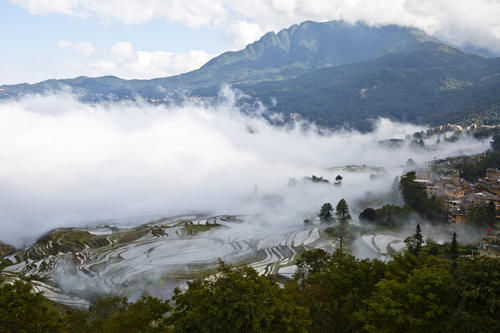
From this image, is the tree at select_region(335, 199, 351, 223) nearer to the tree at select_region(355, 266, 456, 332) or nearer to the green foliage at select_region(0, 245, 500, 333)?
the green foliage at select_region(0, 245, 500, 333)

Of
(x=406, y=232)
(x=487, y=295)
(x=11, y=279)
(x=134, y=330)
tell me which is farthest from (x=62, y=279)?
(x=487, y=295)

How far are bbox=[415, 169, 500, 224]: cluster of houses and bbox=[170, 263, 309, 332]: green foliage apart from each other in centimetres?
7686

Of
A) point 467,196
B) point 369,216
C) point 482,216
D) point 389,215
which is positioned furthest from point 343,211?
point 482,216

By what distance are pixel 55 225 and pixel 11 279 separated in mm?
82569

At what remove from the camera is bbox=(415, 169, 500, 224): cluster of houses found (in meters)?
87.9

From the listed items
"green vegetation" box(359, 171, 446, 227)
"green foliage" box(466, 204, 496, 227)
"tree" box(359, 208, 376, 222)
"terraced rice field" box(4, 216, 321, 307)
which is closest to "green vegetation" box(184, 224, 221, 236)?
"terraced rice field" box(4, 216, 321, 307)

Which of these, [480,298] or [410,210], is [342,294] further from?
[410,210]

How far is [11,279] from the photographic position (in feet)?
313

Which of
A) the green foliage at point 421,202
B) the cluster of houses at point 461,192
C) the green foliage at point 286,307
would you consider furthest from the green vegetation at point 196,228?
the green foliage at point 286,307

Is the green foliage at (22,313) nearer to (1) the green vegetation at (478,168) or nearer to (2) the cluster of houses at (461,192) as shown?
(2) the cluster of houses at (461,192)

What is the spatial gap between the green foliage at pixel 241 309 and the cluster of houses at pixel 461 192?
252ft

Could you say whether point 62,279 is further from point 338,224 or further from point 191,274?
point 338,224

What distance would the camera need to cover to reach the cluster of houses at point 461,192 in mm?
87938

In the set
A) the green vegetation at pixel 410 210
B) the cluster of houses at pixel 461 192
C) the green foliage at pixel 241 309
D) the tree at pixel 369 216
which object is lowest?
the tree at pixel 369 216
